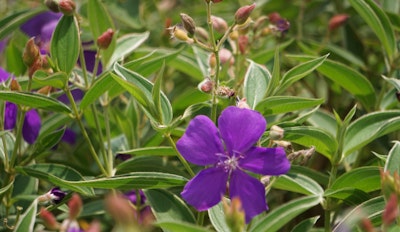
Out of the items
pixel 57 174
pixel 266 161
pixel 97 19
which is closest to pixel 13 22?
pixel 97 19

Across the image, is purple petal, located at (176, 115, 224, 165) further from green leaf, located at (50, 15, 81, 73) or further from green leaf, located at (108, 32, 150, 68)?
green leaf, located at (108, 32, 150, 68)

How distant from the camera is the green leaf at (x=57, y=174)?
1180mm

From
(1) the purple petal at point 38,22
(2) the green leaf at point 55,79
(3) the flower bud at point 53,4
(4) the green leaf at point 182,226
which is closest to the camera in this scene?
(4) the green leaf at point 182,226

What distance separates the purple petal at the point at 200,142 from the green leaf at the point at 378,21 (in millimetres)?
572

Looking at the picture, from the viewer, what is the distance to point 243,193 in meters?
1.03

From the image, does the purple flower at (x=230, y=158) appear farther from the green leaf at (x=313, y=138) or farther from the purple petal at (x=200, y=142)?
the green leaf at (x=313, y=138)

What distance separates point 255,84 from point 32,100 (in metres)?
0.39

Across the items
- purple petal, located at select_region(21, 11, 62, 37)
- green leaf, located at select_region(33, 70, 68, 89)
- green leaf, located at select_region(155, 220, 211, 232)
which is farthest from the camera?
purple petal, located at select_region(21, 11, 62, 37)

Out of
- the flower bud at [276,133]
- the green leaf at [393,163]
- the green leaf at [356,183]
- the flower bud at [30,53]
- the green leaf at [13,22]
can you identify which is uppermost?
the flower bud at [30,53]

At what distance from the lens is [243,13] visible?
117 centimetres

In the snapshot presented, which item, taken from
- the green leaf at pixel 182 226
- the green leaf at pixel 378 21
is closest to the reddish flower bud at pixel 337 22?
the green leaf at pixel 378 21

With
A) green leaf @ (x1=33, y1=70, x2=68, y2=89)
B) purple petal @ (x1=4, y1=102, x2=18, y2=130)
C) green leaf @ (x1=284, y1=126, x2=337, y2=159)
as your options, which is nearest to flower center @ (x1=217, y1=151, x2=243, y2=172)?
green leaf @ (x1=284, y1=126, x2=337, y2=159)

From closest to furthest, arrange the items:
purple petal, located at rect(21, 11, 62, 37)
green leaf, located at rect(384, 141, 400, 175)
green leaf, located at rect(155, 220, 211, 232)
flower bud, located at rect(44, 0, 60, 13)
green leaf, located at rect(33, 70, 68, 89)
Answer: green leaf, located at rect(155, 220, 211, 232) → green leaf, located at rect(384, 141, 400, 175) → green leaf, located at rect(33, 70, 68, 89) → flower bud, located at rect(44, 0, 60, 13) → purple petal, located at rect(21, 11, 62, 37)

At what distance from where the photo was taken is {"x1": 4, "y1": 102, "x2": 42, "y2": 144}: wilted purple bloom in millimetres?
1419
